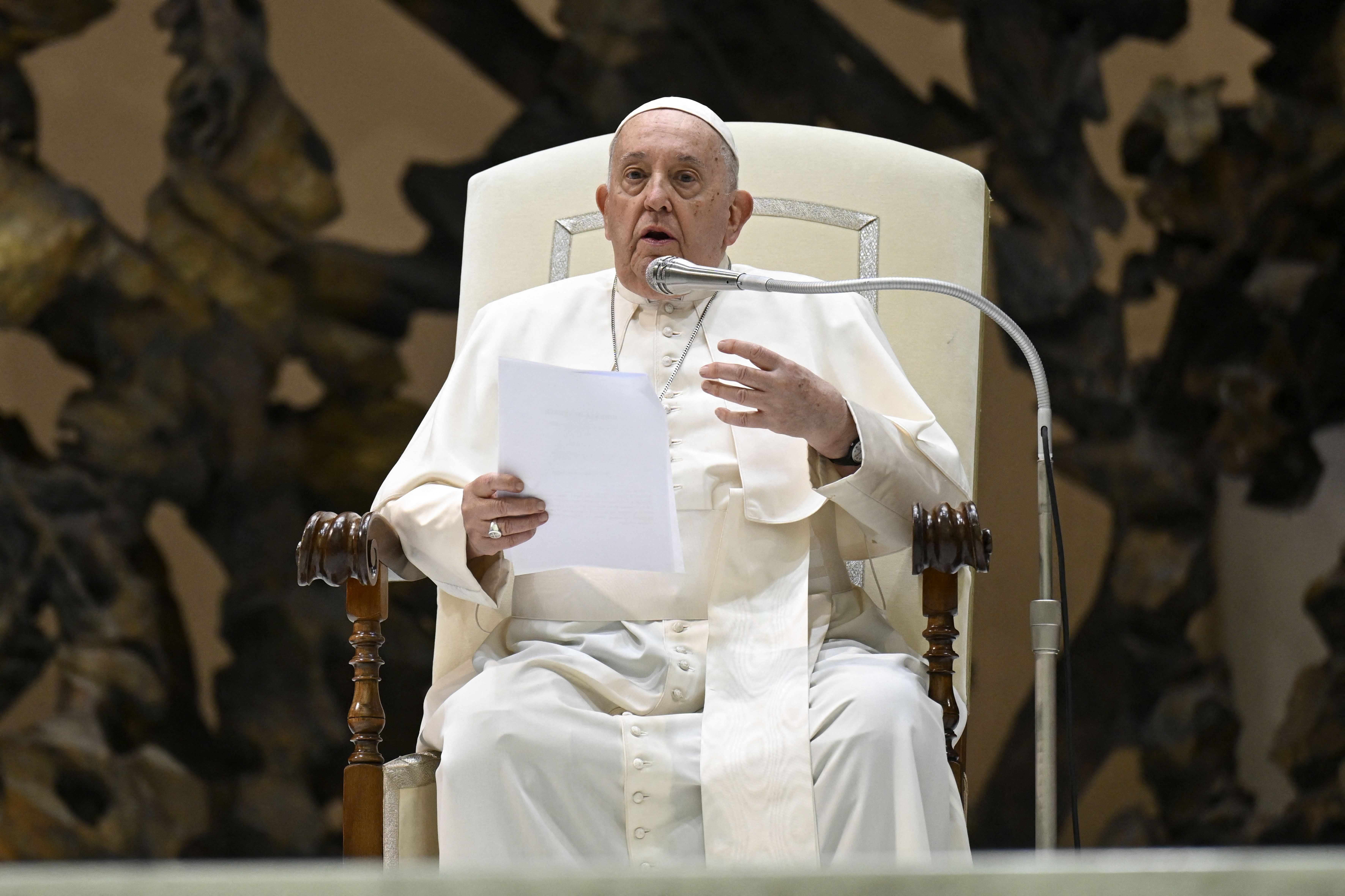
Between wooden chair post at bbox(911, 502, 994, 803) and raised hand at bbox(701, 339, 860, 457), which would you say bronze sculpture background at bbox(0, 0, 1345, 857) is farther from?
raised hand at bbox(701, 339, 860, 457)

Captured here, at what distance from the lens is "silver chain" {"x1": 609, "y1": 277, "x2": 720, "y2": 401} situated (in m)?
2.88

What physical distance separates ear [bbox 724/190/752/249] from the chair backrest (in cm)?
31

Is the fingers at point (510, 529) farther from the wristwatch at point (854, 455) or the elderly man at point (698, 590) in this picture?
the wristwatch at point (854, 455)

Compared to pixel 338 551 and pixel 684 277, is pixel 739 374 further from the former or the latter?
pixel 338 551

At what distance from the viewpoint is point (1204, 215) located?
17.4 feet

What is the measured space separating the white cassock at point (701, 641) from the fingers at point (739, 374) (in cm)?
25

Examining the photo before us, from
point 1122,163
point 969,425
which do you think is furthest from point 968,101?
point 969,425

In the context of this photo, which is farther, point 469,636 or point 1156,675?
point 1156,675

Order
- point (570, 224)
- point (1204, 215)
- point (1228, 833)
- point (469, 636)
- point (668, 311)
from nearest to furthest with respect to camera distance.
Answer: point (469, 636) < point (668, 311) < point (570, 224) < point (1228, 833) < point (1204, 215)

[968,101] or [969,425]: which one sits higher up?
[968,101]

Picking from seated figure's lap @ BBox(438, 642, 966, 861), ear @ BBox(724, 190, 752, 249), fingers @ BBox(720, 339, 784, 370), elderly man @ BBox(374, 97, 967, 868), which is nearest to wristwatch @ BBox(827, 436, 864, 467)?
elderly man @ BBox(374, 97, 967, 868)

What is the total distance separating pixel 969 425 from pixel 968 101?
2536 mm

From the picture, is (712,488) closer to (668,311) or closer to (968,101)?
(668,311)

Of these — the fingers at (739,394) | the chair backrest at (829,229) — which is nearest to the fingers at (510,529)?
the fingers at (739,394)
